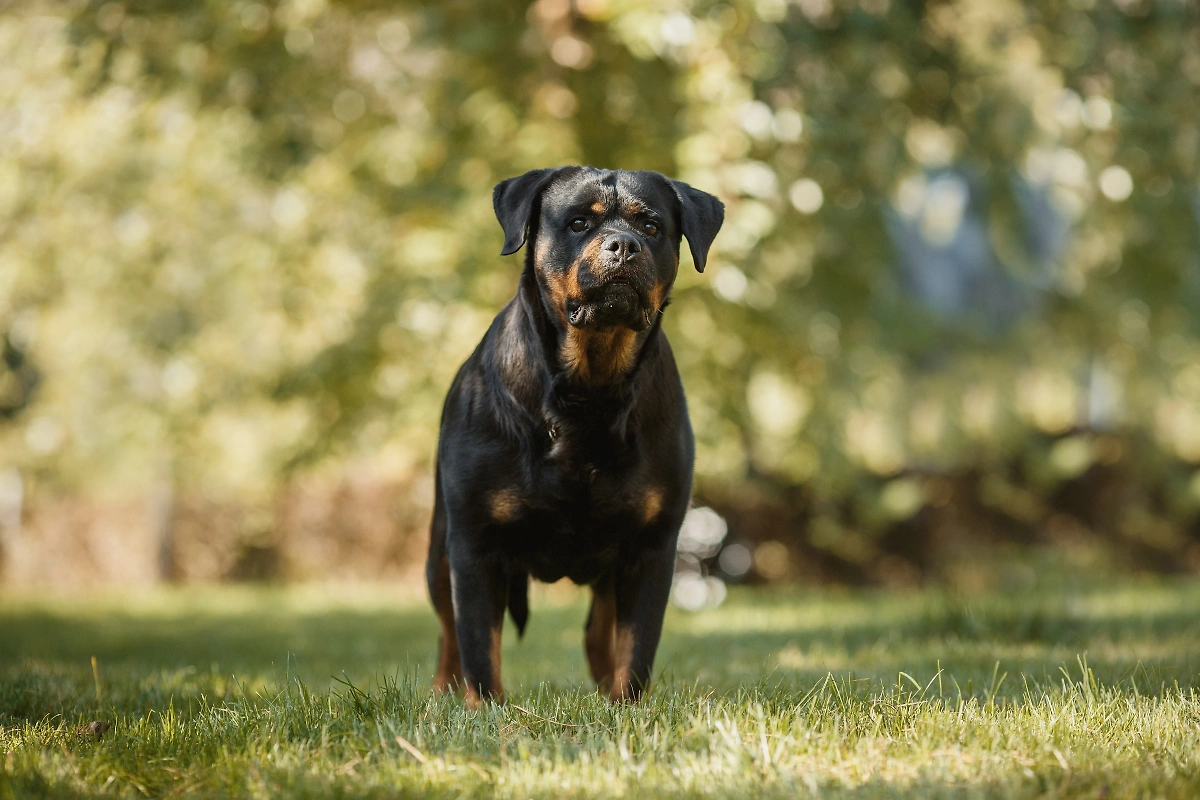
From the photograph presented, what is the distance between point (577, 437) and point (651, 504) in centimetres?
32

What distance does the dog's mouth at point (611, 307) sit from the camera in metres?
3.42

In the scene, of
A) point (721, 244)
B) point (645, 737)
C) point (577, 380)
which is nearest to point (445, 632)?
point (577, 380)

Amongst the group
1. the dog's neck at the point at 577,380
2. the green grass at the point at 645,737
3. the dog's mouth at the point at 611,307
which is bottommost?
the green grass at the point at 645,737

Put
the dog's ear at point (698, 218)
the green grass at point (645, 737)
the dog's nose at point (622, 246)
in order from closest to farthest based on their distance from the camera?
the green grass at point (645, 737) < the dog's nose at point (622, 246) < the dog's ear at point (698, 218)

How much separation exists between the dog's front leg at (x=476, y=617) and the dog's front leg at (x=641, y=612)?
0.41m

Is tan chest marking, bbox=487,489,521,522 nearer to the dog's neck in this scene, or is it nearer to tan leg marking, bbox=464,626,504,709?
the dog's neck

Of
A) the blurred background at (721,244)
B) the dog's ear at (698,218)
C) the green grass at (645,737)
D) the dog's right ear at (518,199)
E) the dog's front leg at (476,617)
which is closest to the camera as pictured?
the green grass at (645,737)

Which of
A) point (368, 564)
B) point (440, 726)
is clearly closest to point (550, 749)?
point (440, 726)

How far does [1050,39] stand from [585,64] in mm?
3527

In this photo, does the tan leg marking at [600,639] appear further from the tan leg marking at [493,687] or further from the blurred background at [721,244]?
the blurred background at [721,244]

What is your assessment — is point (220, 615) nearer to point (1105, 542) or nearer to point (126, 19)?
point (126, 19)

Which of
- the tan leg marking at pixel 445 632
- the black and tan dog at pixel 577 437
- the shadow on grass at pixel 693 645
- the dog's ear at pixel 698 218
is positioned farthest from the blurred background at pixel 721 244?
the tan leg marking at pixel 445 632

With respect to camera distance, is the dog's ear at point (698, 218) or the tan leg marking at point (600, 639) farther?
the tan leg marking at point (600, 639)

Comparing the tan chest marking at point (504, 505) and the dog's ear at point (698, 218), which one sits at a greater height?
the dog's ear at point (698, 218)
